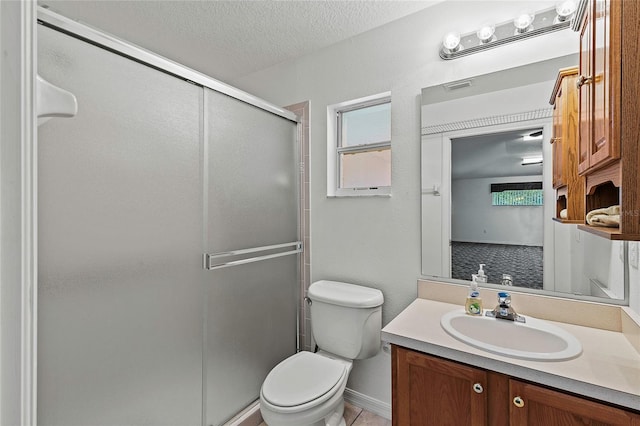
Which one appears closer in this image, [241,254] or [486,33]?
[486,33]

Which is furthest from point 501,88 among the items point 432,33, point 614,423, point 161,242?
point 161,242

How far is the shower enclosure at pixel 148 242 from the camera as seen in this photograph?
1076 millimetres

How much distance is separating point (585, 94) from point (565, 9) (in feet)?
2.26

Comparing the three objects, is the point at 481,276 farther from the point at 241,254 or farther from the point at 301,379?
the point at 241,254

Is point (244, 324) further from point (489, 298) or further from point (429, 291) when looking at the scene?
point (489, 298)

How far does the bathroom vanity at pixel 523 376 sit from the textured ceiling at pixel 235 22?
169 cm

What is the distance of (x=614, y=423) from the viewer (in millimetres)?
Result: 894

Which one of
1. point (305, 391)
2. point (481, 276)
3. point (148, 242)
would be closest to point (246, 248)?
point (148, 242)

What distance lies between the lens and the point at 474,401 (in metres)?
1.10

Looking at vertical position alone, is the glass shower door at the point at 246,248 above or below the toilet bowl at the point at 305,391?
above

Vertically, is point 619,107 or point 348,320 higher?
point 619,107

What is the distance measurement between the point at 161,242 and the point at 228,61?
1.57 m

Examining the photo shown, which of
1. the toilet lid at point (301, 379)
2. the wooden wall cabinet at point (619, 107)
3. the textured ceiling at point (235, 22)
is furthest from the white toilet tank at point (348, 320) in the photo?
the textured ceiling at point (235, 22)

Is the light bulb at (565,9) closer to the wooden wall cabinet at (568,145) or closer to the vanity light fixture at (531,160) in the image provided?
the wooden wall cabinet at (568,145)
